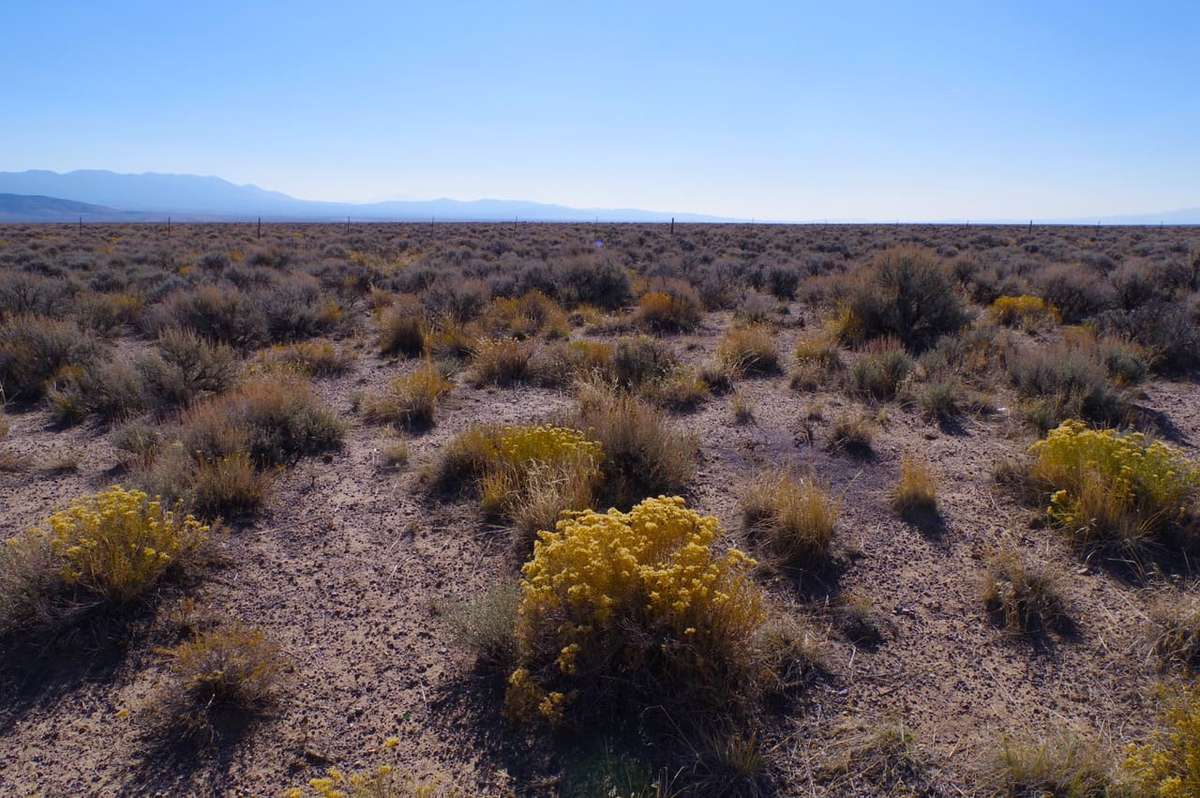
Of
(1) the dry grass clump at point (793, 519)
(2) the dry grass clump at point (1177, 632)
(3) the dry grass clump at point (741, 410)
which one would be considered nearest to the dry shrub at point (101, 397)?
(3) the dry grass clump at point (741, 410)

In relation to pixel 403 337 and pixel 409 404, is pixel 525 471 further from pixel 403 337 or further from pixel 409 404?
pixel 403 337

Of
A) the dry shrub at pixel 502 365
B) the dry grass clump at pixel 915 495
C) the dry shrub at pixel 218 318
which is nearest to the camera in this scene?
the dry grass clump at pixel 915 495

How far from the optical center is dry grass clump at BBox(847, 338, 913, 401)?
7742mm

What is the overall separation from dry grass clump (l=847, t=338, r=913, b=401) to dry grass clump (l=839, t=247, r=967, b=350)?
7.42 ft

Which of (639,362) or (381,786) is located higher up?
(639,362)

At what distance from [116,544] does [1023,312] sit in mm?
13171

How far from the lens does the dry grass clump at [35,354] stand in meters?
7.86

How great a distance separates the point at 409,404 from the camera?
→ 7164mm

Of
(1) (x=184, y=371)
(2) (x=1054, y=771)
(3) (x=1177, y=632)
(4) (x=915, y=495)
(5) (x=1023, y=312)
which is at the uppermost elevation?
(5) (x=1023, y=312)

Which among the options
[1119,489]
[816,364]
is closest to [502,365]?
[816,364]

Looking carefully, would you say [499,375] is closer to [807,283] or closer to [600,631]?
[600,631]

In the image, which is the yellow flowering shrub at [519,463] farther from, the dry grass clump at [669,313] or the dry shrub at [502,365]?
the dry grass clump at [669,313]

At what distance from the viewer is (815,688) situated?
10.7ft

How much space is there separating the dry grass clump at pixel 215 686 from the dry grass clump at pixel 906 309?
9.26 m
